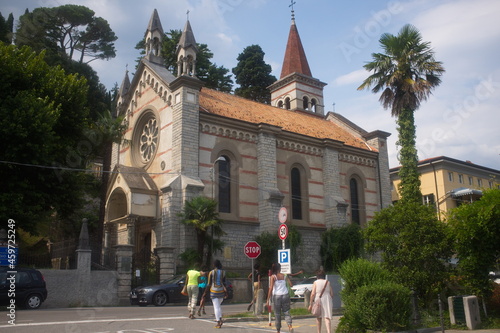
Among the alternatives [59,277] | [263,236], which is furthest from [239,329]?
[263,236]

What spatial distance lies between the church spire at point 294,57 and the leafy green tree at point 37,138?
26.9 m

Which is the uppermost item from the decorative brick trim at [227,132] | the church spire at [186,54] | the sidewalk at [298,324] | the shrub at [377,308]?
the church spire at [186,54]

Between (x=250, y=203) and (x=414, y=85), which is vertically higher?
(x=414, y=85)

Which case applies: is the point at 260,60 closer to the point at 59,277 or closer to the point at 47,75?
the point at 47,75

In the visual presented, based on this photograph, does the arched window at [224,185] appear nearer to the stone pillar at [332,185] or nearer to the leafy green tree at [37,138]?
the stone pillar at [332,185]

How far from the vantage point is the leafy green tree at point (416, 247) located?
1401 centimetres

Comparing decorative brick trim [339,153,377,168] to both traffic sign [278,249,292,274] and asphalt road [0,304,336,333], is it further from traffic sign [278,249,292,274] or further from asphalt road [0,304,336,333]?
asphalt road [0,304,336,333]

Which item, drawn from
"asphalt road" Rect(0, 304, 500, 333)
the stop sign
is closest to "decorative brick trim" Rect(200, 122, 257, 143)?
the stop sign

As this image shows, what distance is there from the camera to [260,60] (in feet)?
186

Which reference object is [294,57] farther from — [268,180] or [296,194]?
[268,180]

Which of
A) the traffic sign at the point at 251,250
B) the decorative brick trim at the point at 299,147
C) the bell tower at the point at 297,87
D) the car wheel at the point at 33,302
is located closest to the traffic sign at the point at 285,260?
the traffic sign at the point at 251,250

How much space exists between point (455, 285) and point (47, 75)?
19.8 meters

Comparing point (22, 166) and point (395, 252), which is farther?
point (22, 166)

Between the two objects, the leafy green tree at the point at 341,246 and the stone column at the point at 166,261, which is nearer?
the stone column at the point at 166,261
